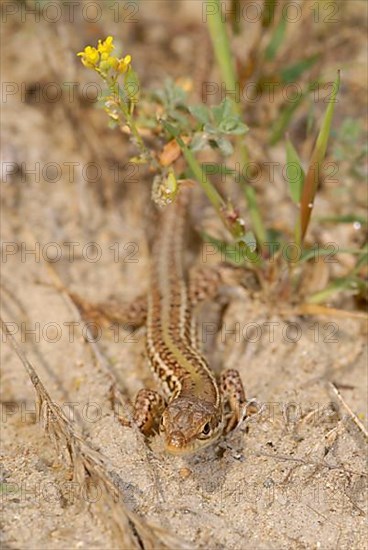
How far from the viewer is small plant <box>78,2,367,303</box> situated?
342cm

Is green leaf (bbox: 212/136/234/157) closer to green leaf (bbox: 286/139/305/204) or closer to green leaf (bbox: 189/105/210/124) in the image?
green leaf (bbox: 189/105/210/124)

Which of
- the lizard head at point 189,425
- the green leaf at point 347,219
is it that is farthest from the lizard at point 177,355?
the green leaf at point 347,219

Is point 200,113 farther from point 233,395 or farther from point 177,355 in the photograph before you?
point 233,395

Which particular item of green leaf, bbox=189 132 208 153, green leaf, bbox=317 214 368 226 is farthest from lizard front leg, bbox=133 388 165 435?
green leaf, bbox=317 214 368 226

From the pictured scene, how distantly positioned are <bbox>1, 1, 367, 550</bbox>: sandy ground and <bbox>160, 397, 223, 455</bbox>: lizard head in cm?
17

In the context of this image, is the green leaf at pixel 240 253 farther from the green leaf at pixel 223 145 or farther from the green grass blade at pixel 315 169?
the green leaf at pixel 223 145

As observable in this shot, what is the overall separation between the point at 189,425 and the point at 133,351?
3.71 ft

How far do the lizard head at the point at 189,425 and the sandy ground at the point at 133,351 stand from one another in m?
0.17

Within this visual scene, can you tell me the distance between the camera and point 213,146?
3.82m

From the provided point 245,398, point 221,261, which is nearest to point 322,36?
point 221,261

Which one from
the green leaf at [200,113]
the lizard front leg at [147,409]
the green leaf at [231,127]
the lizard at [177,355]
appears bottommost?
the lizard front leg at [147,409]

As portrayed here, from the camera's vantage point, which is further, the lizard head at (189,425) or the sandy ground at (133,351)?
the lizard head at (189,425)

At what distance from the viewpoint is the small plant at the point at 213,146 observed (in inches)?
135

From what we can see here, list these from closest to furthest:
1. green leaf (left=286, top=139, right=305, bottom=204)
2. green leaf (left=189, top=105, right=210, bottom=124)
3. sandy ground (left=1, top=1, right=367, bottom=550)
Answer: sandy ground (left=1, top=1, right=367, bottom=550), green leaf (left=189, top=105, right=210, bottom=124), green leaf (left=286, top=139, right=305, bottom=204)
